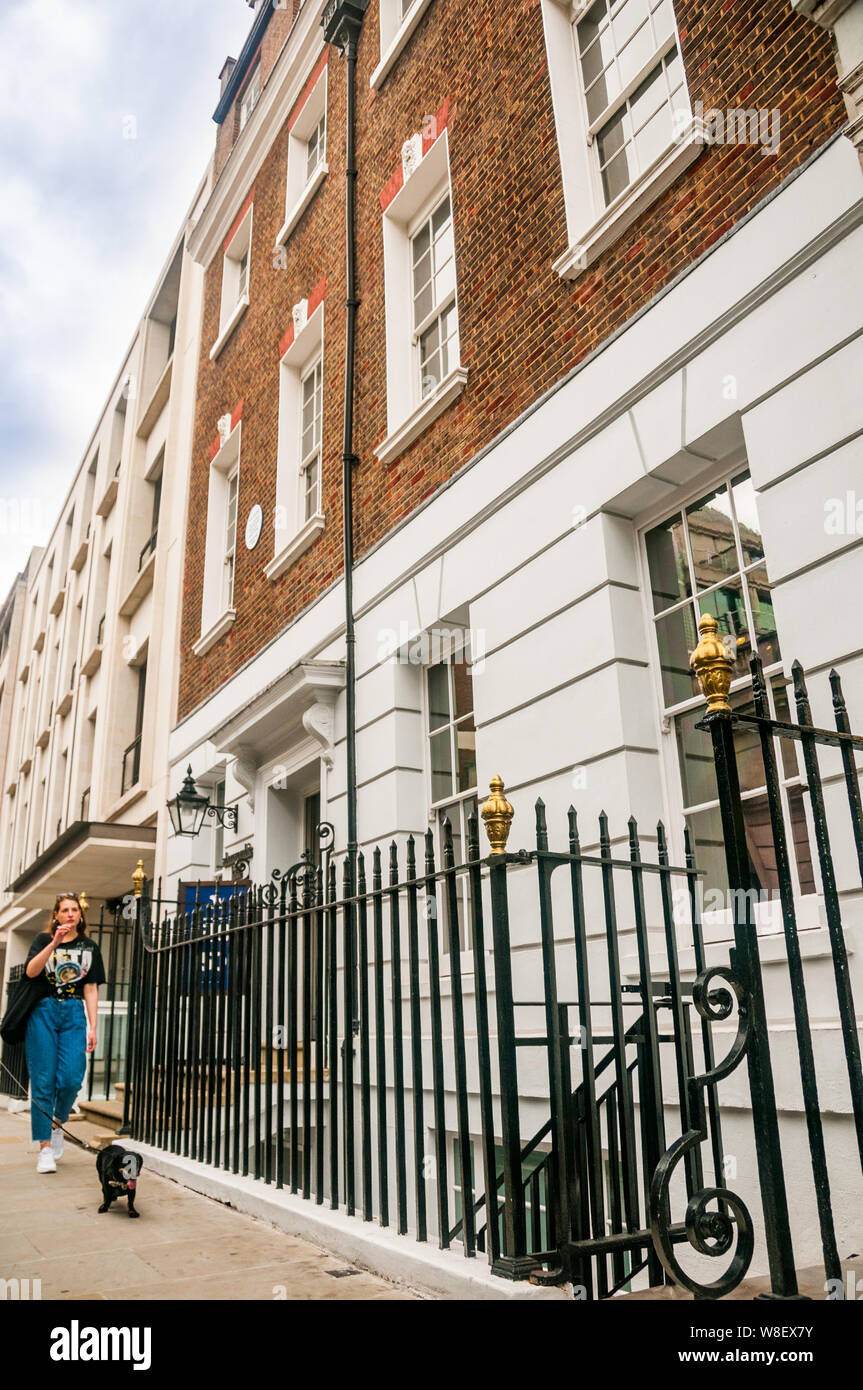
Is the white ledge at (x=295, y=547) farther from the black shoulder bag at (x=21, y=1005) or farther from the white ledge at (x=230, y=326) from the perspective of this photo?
the black shoulder bag at (x=21, y=1005)

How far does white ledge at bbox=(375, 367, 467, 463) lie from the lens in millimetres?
7957

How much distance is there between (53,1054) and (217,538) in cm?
809

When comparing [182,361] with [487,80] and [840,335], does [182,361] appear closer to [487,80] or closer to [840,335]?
[487,80]

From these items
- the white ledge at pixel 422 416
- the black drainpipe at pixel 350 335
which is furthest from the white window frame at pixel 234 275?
the white ledge at pixel 422 416

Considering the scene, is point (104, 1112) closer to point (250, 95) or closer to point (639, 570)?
point (639, 570)

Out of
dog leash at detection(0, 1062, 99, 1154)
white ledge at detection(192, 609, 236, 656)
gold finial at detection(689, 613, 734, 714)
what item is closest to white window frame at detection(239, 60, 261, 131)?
white ledge at detection(192, 609, 236, 656)

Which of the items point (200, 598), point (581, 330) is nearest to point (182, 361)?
point (200, 598)

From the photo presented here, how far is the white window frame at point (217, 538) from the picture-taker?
13.2 metres

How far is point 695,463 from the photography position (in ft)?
19.2

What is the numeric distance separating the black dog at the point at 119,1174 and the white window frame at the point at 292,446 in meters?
6.46

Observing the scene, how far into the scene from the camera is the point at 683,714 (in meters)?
5.91

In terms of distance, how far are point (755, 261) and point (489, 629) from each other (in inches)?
114

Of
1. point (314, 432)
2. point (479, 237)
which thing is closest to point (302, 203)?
point (314, 432)

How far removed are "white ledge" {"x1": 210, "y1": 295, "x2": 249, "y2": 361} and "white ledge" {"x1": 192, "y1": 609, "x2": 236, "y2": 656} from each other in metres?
4.25
